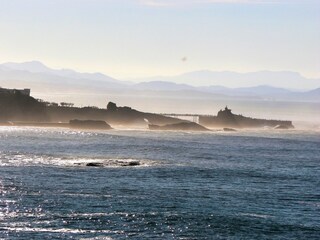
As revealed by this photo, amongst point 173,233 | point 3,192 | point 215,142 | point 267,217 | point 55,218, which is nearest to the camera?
point 173,233

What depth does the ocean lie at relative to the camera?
60.4 m

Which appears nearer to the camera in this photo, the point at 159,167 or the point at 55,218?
the point at 55,218

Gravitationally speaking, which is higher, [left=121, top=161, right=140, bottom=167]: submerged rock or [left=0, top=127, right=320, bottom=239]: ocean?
[left=121, top=161, right=140, bottom=167]: submerged rock

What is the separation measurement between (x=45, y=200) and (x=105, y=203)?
5988mm

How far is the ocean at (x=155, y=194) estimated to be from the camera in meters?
60.4

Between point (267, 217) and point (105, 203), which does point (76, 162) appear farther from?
point (267, 217)

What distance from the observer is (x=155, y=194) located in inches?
3073

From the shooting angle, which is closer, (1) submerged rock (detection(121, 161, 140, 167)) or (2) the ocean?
(2) the ocean

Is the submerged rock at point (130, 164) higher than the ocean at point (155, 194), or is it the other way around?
the submerged rock at point (130, 164)

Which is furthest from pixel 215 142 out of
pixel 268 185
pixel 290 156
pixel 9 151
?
pixel 268 185

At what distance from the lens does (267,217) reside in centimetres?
6719

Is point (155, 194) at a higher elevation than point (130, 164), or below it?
below

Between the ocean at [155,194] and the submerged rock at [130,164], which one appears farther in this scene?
the submerged rock at [130,164]

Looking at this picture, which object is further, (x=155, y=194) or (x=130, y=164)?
(x=130, y=164)
